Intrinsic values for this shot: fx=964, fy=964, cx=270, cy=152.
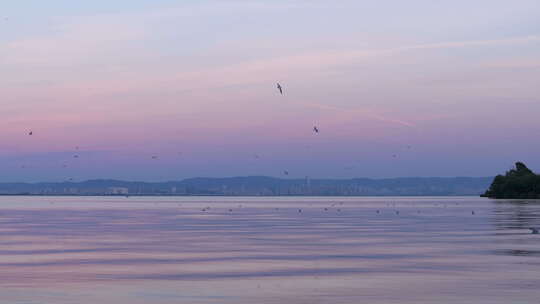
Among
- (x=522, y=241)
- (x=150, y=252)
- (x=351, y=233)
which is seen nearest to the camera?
(x=150, y=252)

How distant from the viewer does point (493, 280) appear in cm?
3170

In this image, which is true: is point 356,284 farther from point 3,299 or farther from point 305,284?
Result: point 3,299

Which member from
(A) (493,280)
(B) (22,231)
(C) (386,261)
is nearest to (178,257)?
(C) (386,261)

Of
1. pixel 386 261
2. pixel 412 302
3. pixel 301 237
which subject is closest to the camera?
pixel 412 302

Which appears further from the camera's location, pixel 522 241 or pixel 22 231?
pixel 22 231

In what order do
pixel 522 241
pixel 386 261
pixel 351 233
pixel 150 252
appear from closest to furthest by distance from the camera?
pixel 386 261
pixel 150 252
pixel 522 241
pixel 351 233

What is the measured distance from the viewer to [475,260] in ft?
129

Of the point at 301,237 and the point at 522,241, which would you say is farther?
the point at 301,237

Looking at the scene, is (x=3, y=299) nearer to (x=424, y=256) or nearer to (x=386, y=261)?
(x=386, y=261)

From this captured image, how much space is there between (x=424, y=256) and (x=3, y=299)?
67.1ft

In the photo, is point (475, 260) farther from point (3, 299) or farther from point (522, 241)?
point (3, 299)

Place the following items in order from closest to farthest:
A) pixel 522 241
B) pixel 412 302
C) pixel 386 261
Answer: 1. pixel 412 302
2. pixel 386 261
3. pixel 522 241

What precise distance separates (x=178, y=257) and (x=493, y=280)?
48.5 feet

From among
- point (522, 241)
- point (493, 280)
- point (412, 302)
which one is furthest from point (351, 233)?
point (412, 302)
